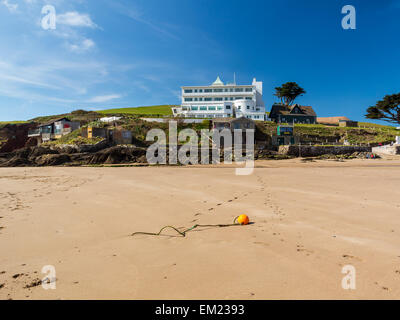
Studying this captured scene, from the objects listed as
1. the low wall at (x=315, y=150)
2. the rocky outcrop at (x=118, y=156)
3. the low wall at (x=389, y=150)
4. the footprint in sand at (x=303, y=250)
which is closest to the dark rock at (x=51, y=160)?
the rocky outcrop at (x=118, y=156)

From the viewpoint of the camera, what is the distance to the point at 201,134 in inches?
1668

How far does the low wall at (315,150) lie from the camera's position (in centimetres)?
3625

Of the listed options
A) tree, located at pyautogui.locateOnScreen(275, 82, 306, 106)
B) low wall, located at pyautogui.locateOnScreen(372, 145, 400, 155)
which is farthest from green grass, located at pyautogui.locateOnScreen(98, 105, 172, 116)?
low wall, located at pyautogui.locateOnScreen(372, 145, 400, 155)

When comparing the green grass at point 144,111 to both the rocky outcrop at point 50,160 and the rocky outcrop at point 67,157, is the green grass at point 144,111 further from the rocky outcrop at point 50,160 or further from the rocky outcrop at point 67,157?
the rocky outcrop at point 50,160

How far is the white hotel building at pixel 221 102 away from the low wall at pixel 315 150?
24.4 m

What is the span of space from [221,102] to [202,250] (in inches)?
2313

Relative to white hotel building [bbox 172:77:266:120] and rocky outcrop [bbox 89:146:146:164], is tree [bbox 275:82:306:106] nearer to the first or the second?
white hotel building [bbox 172:77:266:120]

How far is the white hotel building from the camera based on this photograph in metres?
59.2

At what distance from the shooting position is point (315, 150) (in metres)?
36.9

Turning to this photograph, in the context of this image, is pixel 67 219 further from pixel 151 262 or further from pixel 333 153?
pixel 333 153

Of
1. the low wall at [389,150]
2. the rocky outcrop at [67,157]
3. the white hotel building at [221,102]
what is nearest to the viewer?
the rocky outcrop at [67,157]

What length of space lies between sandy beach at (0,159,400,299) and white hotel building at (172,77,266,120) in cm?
5342
